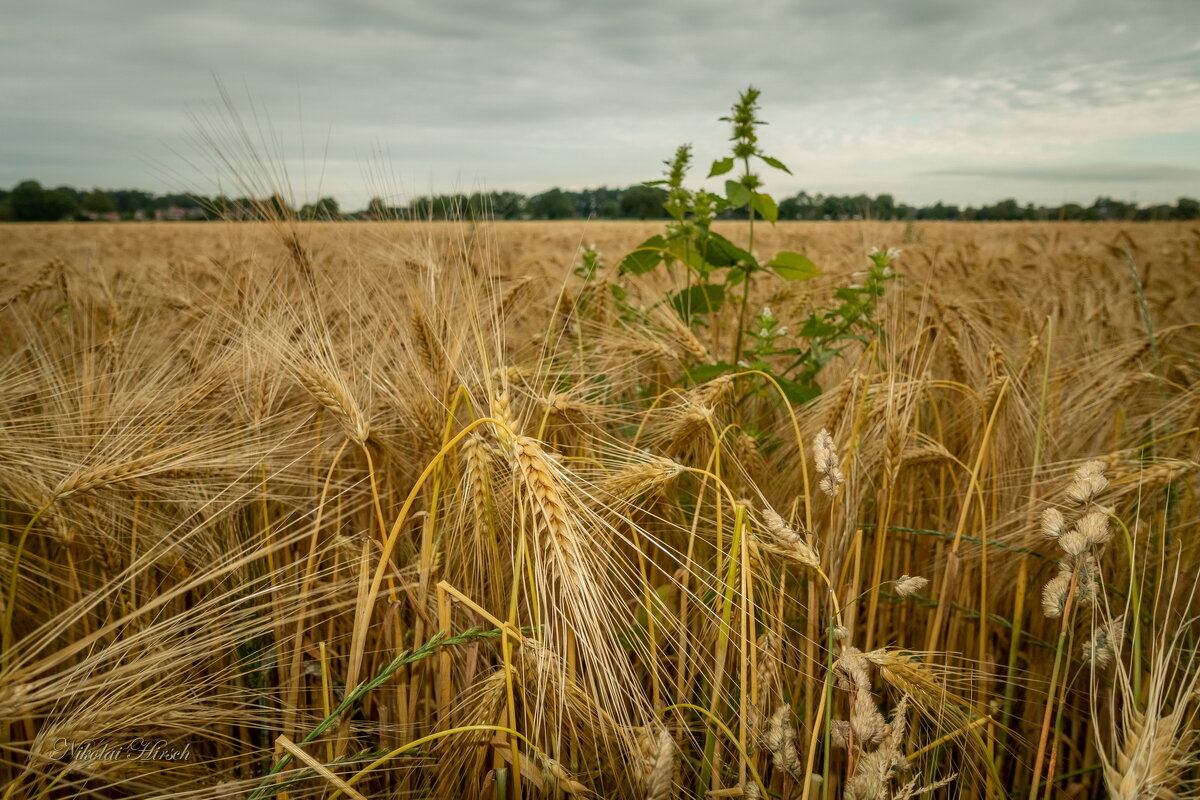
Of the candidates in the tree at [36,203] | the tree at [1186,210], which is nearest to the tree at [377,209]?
the tree at [1186,210]

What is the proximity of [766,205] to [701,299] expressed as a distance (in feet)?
1.18

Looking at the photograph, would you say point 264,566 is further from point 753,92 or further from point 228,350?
point 753,92

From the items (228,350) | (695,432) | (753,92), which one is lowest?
(695,432)

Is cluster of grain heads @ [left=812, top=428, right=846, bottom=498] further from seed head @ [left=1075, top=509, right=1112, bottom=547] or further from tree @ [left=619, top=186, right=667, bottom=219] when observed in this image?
tree @ [left=619, top=186, right=667, bottom=219]

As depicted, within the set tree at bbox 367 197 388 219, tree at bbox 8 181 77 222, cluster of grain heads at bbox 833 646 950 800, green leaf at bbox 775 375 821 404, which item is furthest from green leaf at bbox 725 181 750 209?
tree at bbox 8 181 77 222

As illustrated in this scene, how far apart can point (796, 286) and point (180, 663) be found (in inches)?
110

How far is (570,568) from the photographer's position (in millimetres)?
832

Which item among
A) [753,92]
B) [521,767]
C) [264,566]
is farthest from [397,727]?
[753,92]

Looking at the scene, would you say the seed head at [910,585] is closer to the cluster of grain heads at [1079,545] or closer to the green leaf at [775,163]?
the cluster of grain heads at [1079,545]

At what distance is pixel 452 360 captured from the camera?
127 centimetres

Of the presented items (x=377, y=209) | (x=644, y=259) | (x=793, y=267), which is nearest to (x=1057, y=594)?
(x=793, y=267)

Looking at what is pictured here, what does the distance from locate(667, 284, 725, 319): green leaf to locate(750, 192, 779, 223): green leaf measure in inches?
10.8

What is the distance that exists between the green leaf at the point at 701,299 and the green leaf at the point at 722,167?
1.13 ft

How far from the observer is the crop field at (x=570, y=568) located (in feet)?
2.87
